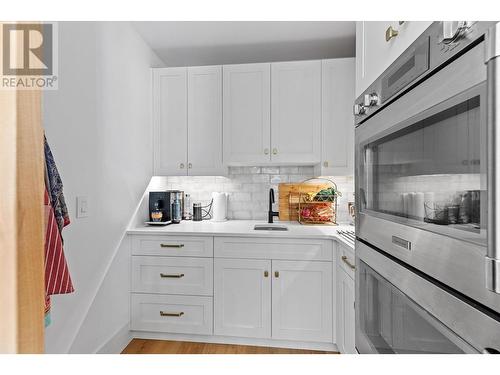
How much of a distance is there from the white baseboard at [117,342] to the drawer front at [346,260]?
5.44ft

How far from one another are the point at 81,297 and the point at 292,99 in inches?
83.4

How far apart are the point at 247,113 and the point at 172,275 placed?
1.47m

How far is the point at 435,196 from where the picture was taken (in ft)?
1.98

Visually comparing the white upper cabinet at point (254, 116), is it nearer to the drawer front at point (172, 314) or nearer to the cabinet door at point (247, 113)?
the cabinet door at point (247, 113)

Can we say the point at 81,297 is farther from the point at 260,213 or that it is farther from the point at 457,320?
the point at 457,320

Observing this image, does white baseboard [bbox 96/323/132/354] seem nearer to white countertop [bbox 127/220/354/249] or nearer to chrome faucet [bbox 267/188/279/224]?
white countertop [bbox 127/220/354/249]

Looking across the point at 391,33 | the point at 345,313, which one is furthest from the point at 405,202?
the point at 345,313

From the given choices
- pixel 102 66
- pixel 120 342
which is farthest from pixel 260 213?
pixel 102 66

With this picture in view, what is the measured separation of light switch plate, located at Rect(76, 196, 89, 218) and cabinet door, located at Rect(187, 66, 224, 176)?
1.02 metres

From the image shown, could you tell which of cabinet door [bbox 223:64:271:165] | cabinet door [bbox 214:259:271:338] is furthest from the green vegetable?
Answer: cabinet door [bbox 214:259:271:338]

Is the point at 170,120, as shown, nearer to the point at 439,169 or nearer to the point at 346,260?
the point at 346,260

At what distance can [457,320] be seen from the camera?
0.51 meters

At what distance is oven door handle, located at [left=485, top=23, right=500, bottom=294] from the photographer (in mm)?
317

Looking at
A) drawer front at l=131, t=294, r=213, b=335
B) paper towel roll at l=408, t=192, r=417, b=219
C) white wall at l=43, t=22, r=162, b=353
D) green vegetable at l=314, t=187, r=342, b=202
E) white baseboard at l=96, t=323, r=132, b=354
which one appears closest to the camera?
paper towel roll at l=408, t=192, r=417, b=219
